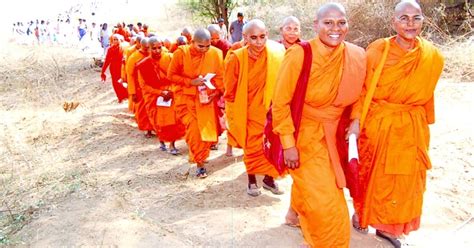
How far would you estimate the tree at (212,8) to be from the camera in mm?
17922

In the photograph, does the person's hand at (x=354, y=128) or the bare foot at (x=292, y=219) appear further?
the bare foot at (x=292, y=219)

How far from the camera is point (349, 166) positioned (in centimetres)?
368

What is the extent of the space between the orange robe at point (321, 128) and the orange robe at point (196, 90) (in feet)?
8.28

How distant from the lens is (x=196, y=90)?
618 centimetres

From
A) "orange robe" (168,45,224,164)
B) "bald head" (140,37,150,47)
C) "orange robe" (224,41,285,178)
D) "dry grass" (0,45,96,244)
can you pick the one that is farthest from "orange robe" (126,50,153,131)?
"orange robe" (224,41,285,178)

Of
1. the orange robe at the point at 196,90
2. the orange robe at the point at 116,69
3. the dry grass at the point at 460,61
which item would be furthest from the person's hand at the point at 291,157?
the orange robe at the point at 116,69

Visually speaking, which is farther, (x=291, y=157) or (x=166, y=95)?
(x=166, y=95)

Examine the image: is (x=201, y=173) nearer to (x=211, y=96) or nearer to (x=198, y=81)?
(x=211, y=96)

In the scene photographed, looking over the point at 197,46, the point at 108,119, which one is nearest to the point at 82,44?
the point at 108,119

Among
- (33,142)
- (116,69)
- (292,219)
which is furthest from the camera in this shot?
(116,69)

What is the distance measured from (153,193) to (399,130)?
2968 millimetres

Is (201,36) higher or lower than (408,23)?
lower

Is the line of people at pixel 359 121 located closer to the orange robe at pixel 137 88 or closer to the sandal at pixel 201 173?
the sandal at pixel 201 173

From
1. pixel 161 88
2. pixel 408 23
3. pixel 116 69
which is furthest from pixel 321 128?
pixel 116 69
